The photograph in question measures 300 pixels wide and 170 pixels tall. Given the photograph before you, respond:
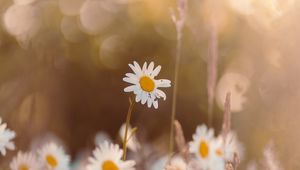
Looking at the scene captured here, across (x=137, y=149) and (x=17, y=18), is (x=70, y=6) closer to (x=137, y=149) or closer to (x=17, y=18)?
(x=17, y=18)

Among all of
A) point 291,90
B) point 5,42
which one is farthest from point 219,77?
point 291,90

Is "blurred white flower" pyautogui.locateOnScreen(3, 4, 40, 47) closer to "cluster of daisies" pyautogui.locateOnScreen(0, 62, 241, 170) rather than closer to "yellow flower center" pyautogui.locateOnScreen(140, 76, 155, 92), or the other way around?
"cluster of daisies" pyautogui.locateOnScreen(0, 62, 241, 170)

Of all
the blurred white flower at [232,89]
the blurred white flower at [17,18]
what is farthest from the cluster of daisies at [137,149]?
the blurred white flower at [17,18]

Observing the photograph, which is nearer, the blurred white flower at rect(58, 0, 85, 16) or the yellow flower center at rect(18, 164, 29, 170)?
the yellow flower center at rect(18, 164, 29, 170)

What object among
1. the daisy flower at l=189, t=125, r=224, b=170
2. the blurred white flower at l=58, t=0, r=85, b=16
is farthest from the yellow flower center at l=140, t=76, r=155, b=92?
the blurred white flower at l=58, t=0, r=85, b=16

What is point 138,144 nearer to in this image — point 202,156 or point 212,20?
point 202,156

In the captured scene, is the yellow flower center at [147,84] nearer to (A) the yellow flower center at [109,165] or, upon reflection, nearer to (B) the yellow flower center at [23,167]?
(A) the yellow flower center at [109,165]

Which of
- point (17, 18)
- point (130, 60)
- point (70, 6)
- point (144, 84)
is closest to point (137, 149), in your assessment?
point (144, 84)
